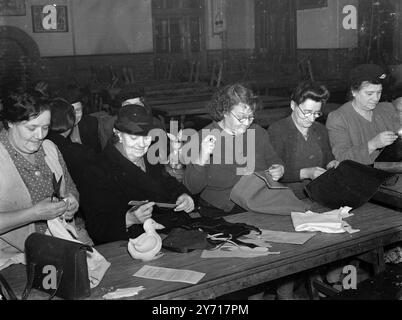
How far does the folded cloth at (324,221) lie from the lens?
96.5 inches

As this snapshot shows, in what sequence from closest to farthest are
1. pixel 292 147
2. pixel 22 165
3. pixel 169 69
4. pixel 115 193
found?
pixel 22 165, pixel 115 193, pixel 292 147, pixel 169 69

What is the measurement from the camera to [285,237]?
2383 millimetres

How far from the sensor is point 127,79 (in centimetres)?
991

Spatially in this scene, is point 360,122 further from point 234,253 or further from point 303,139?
point 234,253

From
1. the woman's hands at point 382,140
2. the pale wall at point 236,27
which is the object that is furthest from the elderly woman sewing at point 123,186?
the pale wall at point 236,27

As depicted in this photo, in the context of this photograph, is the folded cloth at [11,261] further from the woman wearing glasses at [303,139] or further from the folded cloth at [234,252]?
the woman wearing glasses at [303,139]

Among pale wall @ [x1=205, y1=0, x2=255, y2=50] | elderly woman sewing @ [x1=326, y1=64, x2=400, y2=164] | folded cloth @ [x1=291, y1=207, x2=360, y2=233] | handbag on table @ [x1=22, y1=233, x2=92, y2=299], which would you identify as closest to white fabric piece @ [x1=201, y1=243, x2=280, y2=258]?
folded cloth @ [x1=291, y1=207, x2=360, y2=233]

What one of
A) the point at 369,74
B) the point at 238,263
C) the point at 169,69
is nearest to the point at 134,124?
the point at 238,263

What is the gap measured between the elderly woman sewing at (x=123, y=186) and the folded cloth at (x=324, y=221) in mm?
564

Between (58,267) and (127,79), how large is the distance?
27.4 ft

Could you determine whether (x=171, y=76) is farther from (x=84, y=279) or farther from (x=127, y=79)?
(x=84, y=279)

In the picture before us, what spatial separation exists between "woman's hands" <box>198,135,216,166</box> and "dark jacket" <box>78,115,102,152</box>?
1398mm

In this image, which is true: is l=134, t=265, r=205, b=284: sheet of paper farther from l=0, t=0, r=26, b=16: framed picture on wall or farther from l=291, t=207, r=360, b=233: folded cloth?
l=0, t=0, r=26, b=16: framed picture on wall

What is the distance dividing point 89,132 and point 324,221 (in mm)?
2257
